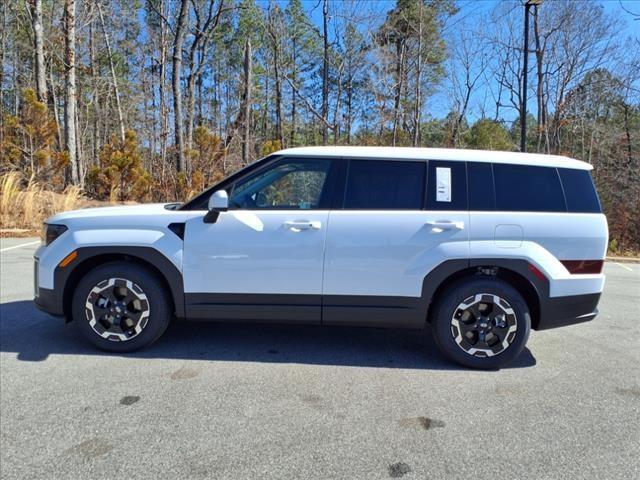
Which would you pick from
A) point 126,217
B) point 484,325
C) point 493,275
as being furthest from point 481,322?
point 126,217

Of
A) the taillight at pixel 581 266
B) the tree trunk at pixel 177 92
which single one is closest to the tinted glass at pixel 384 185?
the taillight at pixel 581 266

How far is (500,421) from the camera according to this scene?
2.98 m

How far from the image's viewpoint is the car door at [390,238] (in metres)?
3.68

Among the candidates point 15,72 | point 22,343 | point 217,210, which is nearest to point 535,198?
point 217,210

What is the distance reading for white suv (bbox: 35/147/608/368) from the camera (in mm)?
3688

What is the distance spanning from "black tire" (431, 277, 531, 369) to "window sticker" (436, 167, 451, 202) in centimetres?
72

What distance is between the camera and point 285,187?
398 centimetres

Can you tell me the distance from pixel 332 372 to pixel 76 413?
73.6 inches

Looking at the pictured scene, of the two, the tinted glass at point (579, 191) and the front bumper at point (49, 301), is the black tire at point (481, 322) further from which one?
the front bumper at point (49, 301)

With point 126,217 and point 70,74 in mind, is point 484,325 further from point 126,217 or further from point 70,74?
point 70,74

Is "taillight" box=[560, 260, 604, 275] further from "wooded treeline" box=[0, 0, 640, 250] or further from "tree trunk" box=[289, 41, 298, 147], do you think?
A: "tree trunk" box=[289, 41, 298, 147]

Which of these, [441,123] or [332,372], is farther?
[441,123]

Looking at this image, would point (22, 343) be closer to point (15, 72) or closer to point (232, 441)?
point (232, 441)

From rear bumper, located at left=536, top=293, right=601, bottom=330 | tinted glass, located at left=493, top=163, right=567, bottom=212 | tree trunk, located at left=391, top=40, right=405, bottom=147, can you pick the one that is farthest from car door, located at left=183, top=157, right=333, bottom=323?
tree trunk, located at left=391, top=40, right=405, bottom=147
